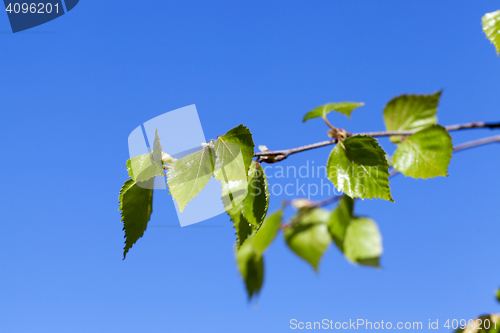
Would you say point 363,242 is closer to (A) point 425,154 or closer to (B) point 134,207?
(A) point 425,154

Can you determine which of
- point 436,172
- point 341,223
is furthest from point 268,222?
point 436,172

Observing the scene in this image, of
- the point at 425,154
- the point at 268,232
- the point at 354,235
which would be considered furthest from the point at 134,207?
the point at 354,235

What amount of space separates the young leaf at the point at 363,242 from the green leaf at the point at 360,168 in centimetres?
63

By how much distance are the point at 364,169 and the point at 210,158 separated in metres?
0.35

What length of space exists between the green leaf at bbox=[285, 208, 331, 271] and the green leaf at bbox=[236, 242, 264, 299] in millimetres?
155

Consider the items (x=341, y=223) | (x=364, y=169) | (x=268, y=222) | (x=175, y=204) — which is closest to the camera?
(x=175, y=204)

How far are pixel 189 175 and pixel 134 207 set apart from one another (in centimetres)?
16

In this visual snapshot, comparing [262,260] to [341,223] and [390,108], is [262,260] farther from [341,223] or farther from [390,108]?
[390,108]

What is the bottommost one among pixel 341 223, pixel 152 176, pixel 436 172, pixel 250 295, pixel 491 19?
pixel 250 295

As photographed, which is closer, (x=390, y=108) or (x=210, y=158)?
(x=210, y=158)

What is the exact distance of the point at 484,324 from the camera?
0.87 meters

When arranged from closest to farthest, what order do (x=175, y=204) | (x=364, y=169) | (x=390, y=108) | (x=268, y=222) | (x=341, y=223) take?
(x=175, y=204), (x=364, y=169), (x=390, y=108), (x=341, y=223), (x=268, y=222)

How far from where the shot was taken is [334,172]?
81cm

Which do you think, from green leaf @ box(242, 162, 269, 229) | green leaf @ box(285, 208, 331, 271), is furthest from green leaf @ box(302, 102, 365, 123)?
green leaf @ box(285, 208, 331, 271)
